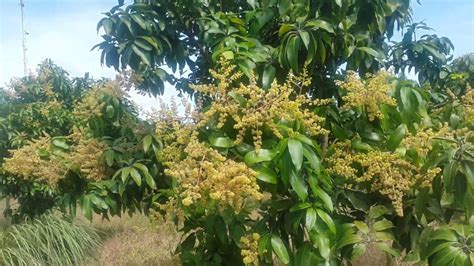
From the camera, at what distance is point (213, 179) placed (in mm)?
1316

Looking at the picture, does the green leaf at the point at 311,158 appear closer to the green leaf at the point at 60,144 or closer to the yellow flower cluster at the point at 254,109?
the yellow flower cluster at the point at 254,109

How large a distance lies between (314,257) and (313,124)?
0.39 m

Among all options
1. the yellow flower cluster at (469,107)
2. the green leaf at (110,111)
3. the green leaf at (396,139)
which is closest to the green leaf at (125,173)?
the green leaf at (110,111)

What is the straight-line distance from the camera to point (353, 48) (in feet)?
5.92

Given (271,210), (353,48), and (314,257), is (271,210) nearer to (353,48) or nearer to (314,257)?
(314,257)

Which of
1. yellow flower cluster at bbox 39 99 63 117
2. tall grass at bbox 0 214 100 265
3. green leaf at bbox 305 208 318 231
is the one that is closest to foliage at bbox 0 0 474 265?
green leaf at bbox 305 208 318 231

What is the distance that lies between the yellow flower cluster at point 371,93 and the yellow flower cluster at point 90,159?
34.1 inches

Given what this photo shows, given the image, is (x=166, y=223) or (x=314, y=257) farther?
(x=166, y=223)

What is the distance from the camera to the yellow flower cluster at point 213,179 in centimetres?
131

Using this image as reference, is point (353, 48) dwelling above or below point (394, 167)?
above

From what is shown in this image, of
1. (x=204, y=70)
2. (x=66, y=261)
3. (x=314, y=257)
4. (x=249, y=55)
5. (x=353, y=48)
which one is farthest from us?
(x=66, y=261)

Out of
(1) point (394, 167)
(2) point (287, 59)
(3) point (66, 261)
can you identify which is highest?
(2) point (287, 59)

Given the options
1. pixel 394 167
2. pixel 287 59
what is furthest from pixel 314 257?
pixel 287 59

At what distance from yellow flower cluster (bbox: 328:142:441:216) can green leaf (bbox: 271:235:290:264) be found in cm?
28
